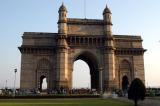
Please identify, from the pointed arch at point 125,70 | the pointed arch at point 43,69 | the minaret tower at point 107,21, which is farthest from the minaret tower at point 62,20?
the pointed arch at point 125,70

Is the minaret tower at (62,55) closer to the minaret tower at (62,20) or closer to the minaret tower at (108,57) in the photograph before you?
the minaret tower at (62,20)

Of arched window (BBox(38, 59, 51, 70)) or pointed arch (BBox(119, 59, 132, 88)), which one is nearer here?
arched window (BBox(38, 59, 51, 70))

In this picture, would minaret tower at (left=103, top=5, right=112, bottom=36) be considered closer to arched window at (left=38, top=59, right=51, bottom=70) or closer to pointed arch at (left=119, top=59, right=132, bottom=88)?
pointed arch at (left=119, top=59, right=132, bottom=88)

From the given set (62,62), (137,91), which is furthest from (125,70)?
(137,91)

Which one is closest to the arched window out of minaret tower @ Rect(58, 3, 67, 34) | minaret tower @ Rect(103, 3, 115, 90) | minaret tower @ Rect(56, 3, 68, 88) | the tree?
minaret tower @ Rect(56, 3, 68, 88)

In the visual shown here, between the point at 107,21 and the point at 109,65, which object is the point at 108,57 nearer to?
the point at 109,65

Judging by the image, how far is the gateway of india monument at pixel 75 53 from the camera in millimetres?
58156

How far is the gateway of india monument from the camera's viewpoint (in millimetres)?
58156

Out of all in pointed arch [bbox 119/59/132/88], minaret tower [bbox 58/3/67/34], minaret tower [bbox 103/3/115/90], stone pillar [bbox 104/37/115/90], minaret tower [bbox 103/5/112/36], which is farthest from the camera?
pointed arch [bbox 119/59/132/88]

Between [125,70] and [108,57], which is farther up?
[108,57]

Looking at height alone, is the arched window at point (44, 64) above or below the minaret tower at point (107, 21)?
below

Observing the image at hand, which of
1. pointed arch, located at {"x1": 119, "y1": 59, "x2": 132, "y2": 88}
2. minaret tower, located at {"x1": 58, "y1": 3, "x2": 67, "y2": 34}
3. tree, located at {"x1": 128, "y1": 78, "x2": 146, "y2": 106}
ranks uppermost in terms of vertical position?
minaret tower, located at {"x1": 58, "y1": 3, "x2": 67, "y2": 34}

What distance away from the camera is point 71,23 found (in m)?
60.8

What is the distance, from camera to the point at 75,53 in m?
59.8
